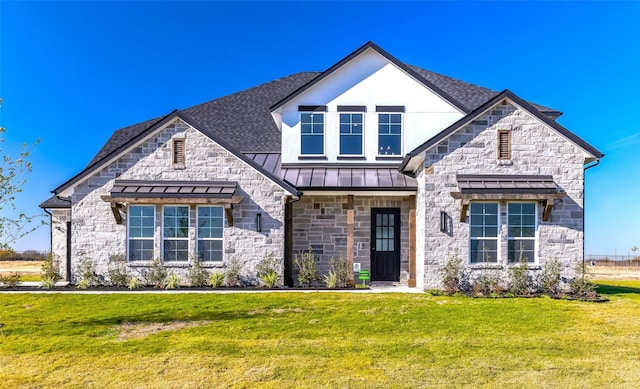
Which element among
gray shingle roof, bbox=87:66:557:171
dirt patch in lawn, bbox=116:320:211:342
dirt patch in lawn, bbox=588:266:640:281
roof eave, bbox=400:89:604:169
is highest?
gray shingle roof, bbox=87:66:557:171

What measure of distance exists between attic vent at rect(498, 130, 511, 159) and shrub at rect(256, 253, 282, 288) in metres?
7.44

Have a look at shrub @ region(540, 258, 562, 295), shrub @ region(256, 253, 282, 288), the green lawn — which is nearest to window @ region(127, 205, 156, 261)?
the green lawn

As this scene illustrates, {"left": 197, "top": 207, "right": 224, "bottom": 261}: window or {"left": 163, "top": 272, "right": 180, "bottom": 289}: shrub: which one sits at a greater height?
{"left": 197, "top": 207, "right": 224, "bottom": 261}: window

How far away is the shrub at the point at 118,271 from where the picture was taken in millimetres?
14289

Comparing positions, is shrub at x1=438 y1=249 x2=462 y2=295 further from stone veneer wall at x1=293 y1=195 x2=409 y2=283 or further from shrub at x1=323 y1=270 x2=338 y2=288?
shrub at x1=323 y1=270 x2=338 y2=288

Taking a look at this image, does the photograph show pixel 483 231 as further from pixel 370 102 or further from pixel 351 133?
pixel 370 102

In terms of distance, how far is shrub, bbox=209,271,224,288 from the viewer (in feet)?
46.5

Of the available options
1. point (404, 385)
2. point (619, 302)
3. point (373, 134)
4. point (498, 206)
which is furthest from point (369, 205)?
point (404, 385)

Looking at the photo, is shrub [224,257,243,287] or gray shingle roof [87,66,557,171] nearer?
shrub [224,257,243,287]

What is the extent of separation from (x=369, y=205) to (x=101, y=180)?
8632mm

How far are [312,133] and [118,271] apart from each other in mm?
7810

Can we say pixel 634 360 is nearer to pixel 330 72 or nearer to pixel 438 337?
pixel 438 337

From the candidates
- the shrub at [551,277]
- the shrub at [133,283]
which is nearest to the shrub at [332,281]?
the shrub at [133,283]

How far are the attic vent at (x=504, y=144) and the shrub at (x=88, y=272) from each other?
12.7m
